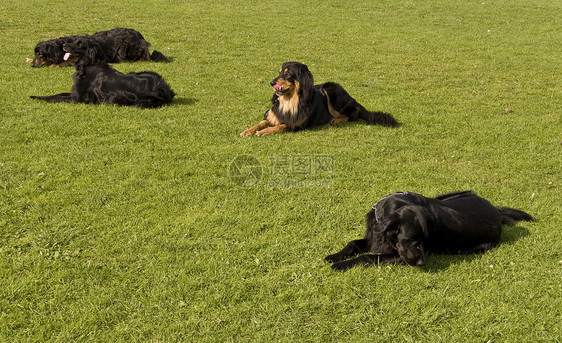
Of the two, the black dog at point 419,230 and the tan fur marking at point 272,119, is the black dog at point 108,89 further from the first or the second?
the black dog at point 419,230

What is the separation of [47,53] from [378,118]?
29.3ft

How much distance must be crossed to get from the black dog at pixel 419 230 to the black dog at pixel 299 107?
3686mm

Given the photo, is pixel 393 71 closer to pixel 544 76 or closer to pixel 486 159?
pixel 544 76

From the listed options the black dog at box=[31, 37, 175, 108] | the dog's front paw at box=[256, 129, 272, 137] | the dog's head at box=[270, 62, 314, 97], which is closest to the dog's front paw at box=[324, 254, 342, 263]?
the dog's front paw at box=[256, 129, 272, 137]

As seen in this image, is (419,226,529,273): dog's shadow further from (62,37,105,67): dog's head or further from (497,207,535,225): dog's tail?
(62,37,105,67): dog's head

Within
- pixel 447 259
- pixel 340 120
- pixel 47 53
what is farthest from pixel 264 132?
pixel 47 53

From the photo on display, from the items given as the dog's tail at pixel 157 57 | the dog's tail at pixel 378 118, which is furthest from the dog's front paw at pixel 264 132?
the dog's tail at pixel 157 57

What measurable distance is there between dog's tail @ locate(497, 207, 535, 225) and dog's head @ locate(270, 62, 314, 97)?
421 cm

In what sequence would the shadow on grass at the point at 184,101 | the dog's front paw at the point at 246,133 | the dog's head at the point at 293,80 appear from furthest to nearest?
the shadow on grass at the point at 184,101 → the dog's head at the point at 293,80 → the dog's front paw at the point at 246,133

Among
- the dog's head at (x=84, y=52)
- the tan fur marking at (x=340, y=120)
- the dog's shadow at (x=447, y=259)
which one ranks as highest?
the dog's head at (x=84, y=52)

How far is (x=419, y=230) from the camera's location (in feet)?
14.0

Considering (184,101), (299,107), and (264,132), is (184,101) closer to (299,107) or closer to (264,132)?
(264,132)

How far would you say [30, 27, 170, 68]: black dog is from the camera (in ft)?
37.4

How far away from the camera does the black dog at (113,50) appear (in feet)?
37.4
